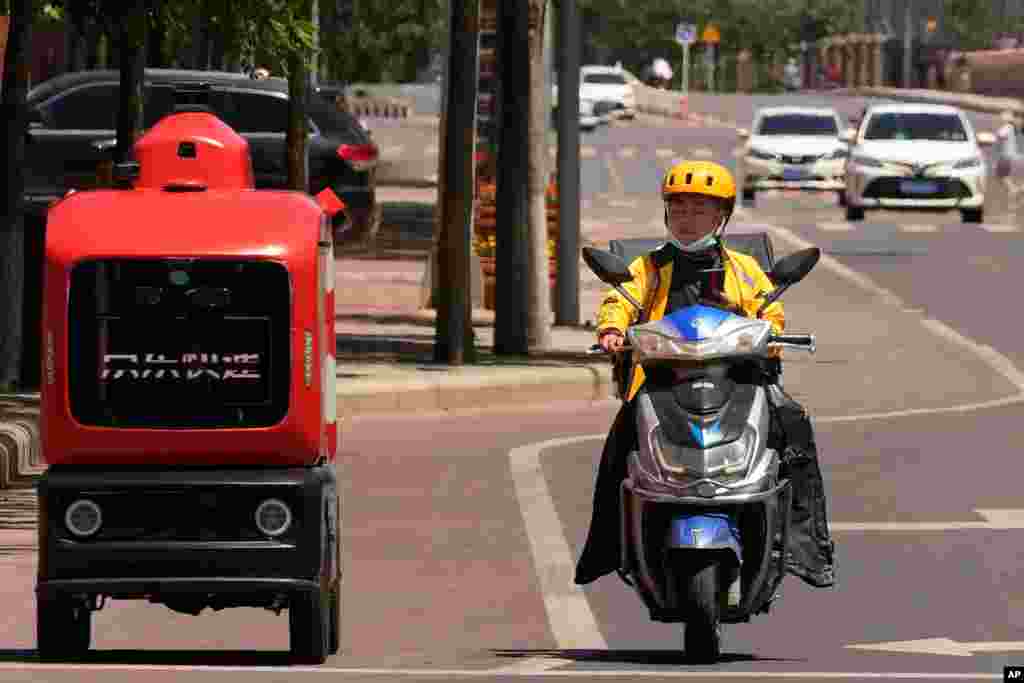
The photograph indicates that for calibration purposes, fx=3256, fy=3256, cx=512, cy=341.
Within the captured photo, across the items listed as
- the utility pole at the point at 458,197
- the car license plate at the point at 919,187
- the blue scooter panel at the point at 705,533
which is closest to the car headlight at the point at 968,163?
the car license plate at the point at 919,187

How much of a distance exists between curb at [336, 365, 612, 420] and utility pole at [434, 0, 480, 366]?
473mm

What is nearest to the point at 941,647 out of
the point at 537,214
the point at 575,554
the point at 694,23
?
the point at 575,554

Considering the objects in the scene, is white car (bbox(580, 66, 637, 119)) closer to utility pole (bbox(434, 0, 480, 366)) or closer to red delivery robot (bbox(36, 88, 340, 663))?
utility pole (bbox(434, 0, 480, 366))

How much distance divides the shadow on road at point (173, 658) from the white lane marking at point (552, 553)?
1.15 meters

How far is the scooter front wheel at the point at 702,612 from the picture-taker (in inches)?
410

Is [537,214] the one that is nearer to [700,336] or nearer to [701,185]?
[701,185]

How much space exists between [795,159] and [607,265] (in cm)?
4122

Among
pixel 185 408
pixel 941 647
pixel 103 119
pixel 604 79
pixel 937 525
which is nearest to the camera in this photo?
pixel 185 408

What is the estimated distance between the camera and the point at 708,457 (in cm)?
1057

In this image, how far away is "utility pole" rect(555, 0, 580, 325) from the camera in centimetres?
2675

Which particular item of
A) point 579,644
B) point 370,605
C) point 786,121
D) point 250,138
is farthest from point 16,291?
point 786,121

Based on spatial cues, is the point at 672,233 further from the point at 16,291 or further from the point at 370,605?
the point at 16,291

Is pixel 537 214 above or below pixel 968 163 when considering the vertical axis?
above

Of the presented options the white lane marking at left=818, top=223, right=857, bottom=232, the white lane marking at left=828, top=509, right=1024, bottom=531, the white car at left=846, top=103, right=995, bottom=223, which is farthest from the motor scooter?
the white lane marking at left=818, top=223, right=857, bottom=232
